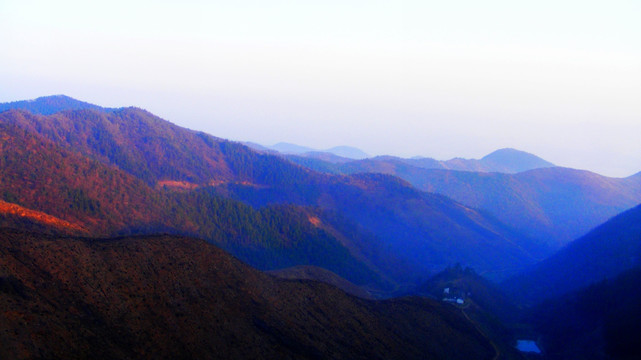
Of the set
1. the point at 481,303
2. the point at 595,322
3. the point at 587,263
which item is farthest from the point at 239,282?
the point at 587,263

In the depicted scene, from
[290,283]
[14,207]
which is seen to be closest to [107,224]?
[14,207]

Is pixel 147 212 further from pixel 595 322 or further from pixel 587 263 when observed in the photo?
pixel 587 263

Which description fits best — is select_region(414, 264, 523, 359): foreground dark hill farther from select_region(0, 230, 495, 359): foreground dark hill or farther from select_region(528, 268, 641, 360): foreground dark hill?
select_region(0, 230, 495, 359): foreground dark hill

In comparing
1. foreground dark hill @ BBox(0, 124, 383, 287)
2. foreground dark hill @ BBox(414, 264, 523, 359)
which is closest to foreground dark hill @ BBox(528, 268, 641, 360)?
foreground dark hill @ BBox(414, 264, 523, 359)

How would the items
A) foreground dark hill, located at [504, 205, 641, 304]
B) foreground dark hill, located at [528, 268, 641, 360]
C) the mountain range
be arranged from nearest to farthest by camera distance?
the mountain range < foreground dark hill, located at [528, 268, 641, 360] < foreground dark hill, located at [504, 205, 641, 304]

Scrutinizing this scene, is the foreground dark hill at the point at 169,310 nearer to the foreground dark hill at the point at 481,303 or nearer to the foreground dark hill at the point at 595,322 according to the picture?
the foreground dark hill at the point at 481,303
